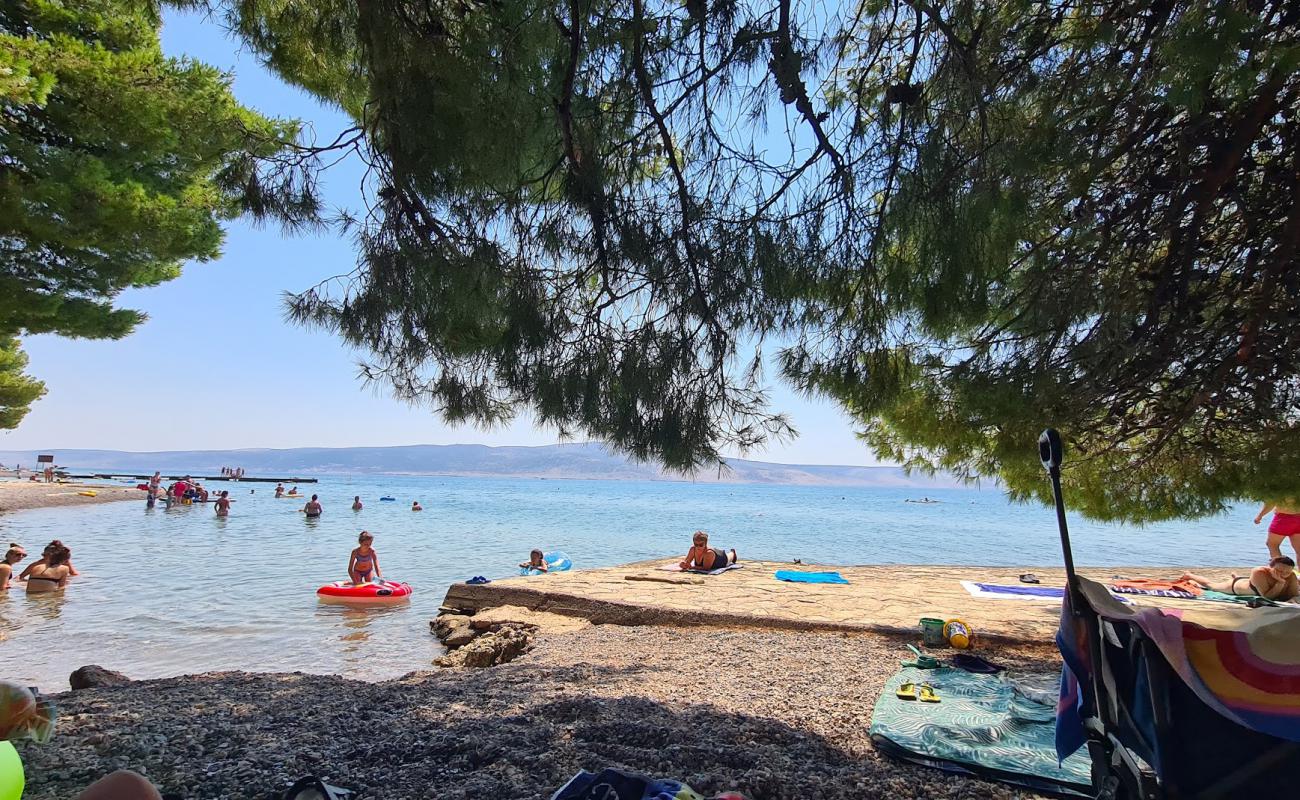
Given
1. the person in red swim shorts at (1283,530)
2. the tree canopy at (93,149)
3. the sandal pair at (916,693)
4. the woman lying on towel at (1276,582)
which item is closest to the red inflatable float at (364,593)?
the tree canopy at (93,149)

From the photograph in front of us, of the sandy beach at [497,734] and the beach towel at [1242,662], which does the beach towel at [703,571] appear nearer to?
the sandy beach at [497,734]

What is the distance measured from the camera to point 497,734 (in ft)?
8.65

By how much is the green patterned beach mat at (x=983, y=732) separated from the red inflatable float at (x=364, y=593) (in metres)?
7.46

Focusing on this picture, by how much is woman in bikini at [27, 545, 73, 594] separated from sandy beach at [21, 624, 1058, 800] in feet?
26.0

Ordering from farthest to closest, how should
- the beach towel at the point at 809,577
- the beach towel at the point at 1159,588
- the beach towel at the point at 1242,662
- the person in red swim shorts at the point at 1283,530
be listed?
the beach towel at the point at 809,577 < the person in red swim shorts at the point at 1283,530 < the beach towel at the point at 1159,588 < the beach towel at the point at 1242,662

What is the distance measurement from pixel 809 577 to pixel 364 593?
5.71 meters

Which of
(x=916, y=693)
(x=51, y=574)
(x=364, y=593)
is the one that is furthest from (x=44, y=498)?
(x=916, y=693)

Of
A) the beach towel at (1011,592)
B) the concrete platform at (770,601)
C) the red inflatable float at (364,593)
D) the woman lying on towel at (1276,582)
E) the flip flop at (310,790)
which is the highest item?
the flip flop at (310,790)

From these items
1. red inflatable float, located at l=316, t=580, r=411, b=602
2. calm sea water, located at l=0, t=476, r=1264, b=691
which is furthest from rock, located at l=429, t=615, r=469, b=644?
red inflatable float, located at l=316, t=580, r=411, b=602

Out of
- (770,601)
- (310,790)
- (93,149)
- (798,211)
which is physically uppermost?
(93,149)

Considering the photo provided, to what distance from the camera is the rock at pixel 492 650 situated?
5.55 m

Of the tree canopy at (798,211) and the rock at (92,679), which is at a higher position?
the tree canopy at (798,211)

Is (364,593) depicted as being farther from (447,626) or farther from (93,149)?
(93,149)

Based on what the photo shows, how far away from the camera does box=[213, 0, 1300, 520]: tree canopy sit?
8.79ft
